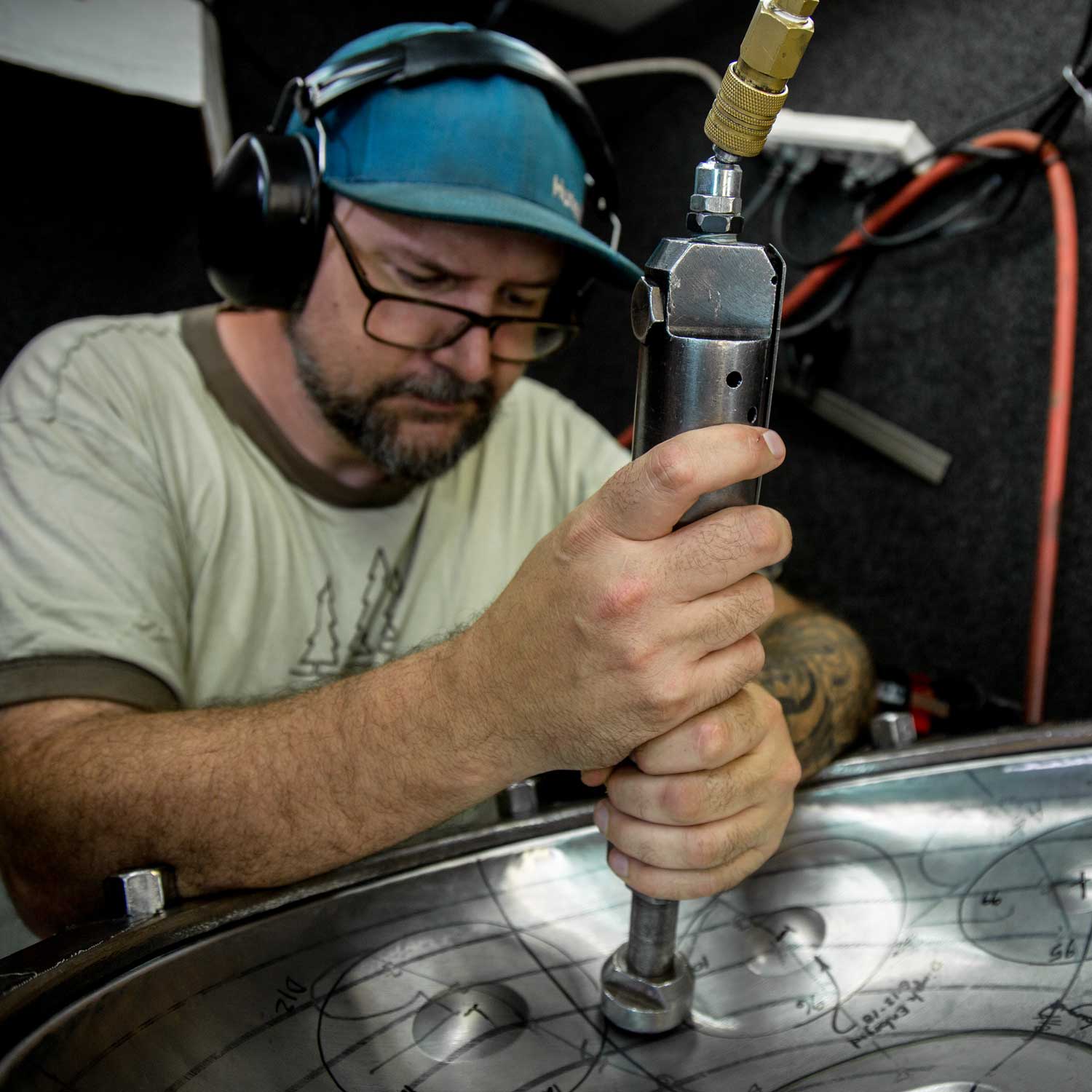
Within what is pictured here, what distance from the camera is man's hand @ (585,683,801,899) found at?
39 cm

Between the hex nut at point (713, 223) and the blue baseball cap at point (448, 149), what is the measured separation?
33 cm

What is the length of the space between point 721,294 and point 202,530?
53cm

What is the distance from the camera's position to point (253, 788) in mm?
452

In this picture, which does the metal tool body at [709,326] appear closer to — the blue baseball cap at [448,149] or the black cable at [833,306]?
the blue baseball cap at [448,149]

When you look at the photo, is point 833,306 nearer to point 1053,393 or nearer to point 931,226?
point 931,226

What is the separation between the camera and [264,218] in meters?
0.62

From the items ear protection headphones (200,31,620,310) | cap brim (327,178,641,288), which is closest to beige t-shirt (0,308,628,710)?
ear protection headphones (200,31,620,310)

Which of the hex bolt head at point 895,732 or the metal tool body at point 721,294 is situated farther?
the hex bolt head at point 895,732

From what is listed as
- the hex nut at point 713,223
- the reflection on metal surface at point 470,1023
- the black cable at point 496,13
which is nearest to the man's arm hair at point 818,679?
the reflection on metal surface at point 470,1023

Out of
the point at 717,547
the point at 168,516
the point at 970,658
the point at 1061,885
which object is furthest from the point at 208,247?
the point at 970,658

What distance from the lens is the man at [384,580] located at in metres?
0.36

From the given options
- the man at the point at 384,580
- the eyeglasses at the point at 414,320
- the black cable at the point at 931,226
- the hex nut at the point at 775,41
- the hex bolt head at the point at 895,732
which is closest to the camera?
the hex nut at the point at 775,41

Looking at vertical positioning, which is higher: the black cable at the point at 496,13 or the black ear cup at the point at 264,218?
the black cable at the point at 496,13

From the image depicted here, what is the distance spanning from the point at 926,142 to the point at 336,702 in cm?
86
